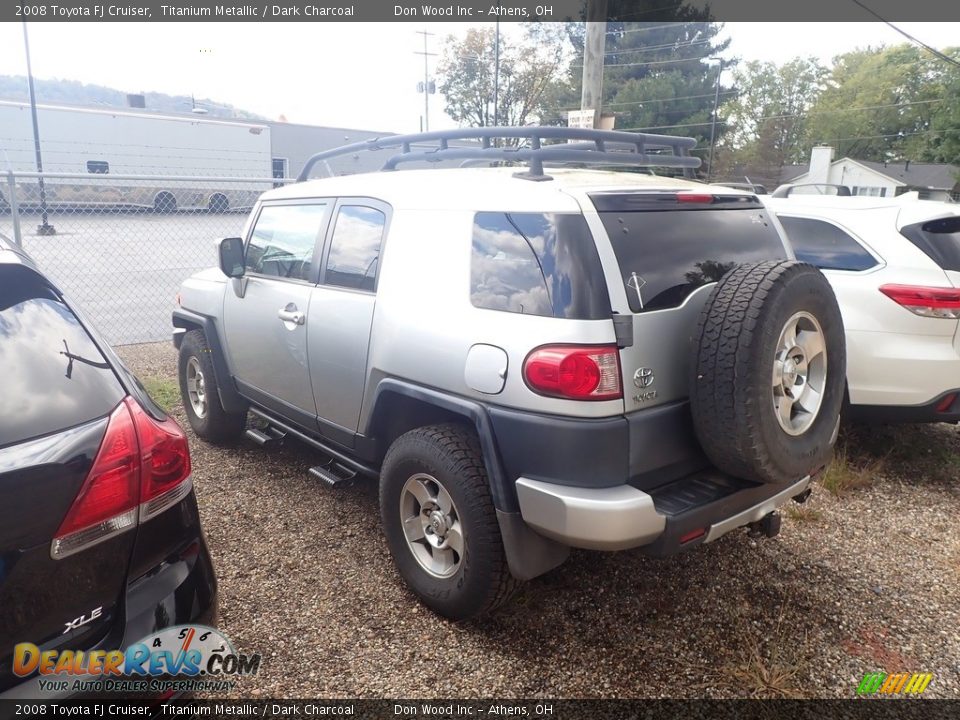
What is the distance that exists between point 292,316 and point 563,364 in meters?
1.93

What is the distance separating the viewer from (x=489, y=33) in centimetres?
4825

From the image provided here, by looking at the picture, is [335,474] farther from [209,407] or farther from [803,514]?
[803,514]

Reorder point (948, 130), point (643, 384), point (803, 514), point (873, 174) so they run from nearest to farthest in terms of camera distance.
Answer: point (643, 384) → point (803, 514) → point (948, 130) → point (873, 174)

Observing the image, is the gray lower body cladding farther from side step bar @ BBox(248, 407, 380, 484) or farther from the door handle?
the door handle

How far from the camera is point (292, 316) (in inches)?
149

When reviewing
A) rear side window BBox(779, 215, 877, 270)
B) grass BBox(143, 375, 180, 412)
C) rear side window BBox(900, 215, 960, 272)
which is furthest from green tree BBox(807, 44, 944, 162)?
grass BBox(143, 375, 180, 412)

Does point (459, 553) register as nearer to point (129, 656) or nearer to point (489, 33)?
point (129, 656)

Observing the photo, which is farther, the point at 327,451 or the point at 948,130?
the point at 948,130

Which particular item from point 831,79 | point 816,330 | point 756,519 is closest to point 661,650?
point 756,519

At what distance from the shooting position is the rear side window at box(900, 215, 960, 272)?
429cm

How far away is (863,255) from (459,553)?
3.49 meters

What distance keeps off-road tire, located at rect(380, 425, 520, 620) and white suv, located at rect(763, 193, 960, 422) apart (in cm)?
297

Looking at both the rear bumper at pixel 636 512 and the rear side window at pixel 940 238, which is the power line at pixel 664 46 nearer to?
the rear side window at pixel 940 238

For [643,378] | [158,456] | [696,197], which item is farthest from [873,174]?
[158,456]
